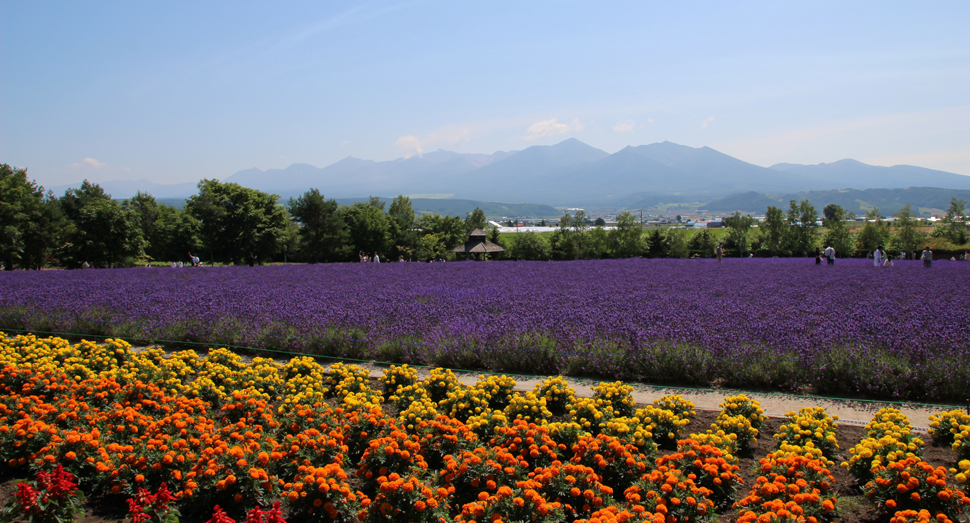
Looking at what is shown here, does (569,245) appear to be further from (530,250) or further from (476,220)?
(476,220)

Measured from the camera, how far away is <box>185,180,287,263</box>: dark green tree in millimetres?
46938

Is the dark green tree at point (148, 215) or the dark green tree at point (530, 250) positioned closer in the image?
the dark green tree at point (530, 250)

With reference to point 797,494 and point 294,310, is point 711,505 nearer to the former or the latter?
point 797,494

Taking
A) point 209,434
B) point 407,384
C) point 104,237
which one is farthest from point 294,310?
point 104,237

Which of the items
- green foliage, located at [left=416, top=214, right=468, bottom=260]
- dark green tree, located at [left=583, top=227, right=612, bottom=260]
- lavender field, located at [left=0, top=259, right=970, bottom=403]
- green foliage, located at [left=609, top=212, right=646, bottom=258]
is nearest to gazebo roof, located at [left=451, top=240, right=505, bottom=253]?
dark green tree, located at [left=583, top=227, right=612, bottom=260]

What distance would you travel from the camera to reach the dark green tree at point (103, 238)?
41.8m

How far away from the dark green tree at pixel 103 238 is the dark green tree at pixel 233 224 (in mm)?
5607

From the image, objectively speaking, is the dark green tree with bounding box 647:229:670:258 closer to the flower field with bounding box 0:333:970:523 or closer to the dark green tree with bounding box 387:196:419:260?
the dark green tree with bounding box 387:196:419:260

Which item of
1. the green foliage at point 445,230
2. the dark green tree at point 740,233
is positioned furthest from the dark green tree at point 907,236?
the green foliage at point 445,230

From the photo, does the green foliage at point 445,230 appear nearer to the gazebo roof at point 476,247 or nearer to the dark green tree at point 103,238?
the gazebo roof at point 476,247

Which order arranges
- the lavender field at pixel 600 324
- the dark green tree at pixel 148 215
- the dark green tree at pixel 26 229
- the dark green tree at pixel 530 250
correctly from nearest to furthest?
the lavender field at pixel 600 324, the dark green tree at pixel 26 229, the dark green tree at pixel 530 250, the dark green tree at pixel 148 215

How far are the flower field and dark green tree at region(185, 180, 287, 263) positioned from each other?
4552 cm

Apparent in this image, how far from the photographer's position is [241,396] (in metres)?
5.24

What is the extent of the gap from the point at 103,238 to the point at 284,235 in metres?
14.7
